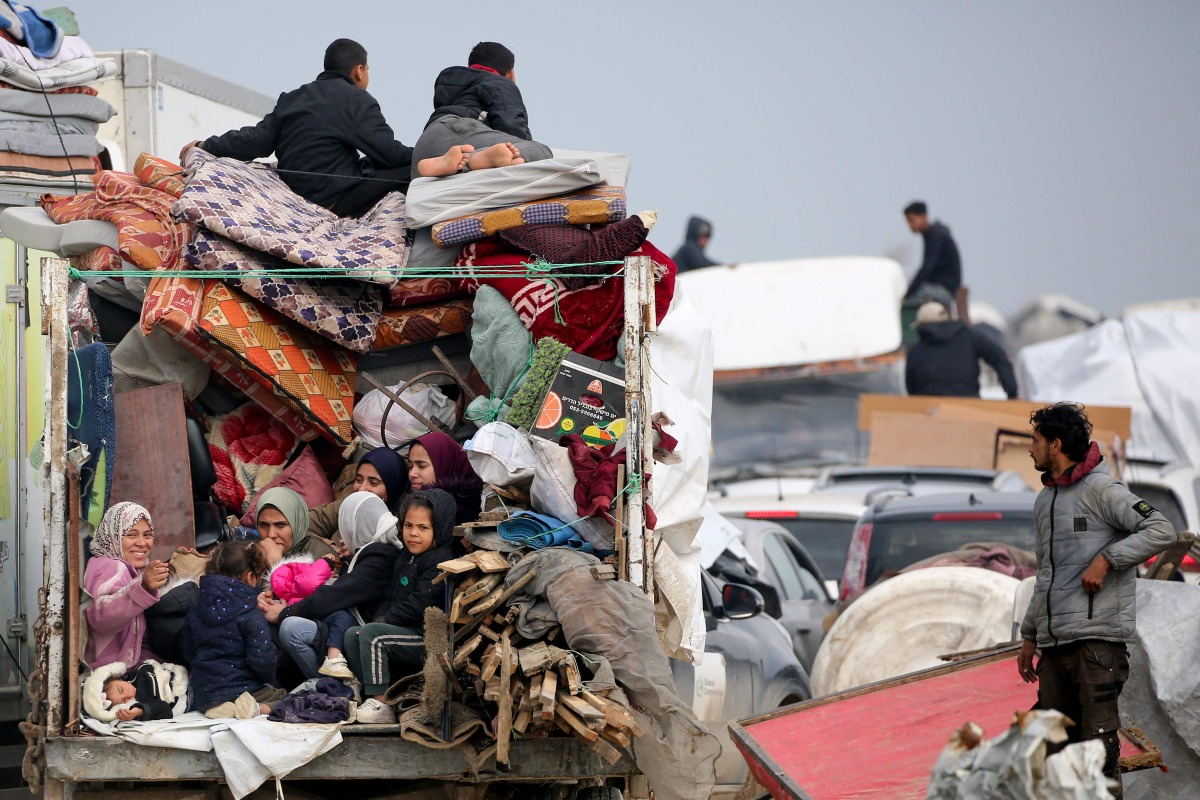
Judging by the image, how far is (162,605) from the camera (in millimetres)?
5434

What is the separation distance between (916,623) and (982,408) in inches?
247

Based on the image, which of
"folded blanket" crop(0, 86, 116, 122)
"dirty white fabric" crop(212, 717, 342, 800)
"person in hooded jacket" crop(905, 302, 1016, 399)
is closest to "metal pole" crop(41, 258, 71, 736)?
"dirty white fabric" crop(212, 717, 342, 800)

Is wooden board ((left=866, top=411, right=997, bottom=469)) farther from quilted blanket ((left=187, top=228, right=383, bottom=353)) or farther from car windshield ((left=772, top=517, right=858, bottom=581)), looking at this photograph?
quilted blanket ((left=187, top=228, right=383, bottom=353))

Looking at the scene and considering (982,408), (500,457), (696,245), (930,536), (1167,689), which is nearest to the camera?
(500,457)

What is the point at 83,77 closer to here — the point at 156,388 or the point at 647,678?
the point at 156,388

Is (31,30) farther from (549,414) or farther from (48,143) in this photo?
(549,414)

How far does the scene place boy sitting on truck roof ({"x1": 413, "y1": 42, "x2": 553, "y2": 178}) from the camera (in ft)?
21.4

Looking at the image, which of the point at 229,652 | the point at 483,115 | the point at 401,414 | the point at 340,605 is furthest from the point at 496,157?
the point at 229,652

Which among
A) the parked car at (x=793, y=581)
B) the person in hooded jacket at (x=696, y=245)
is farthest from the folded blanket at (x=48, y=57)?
the person in hooded jacket at (x=696, y=245)

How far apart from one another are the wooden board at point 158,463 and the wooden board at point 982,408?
889 cm

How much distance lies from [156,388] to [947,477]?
758 cm

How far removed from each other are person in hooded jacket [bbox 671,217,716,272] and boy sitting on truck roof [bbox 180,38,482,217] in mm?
12876

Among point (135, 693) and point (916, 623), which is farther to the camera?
point (916, 623)

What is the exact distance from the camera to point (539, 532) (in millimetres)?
5301
